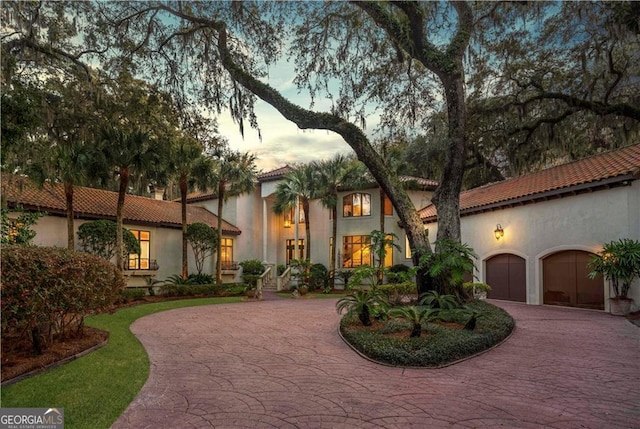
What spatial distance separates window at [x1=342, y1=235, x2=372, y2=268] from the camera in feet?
81.3

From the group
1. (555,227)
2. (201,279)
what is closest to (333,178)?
(201,279)

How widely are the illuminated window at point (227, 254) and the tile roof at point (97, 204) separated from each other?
675mm

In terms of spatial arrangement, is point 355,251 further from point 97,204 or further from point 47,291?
point 47,291

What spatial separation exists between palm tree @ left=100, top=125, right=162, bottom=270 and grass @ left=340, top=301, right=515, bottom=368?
1207cm

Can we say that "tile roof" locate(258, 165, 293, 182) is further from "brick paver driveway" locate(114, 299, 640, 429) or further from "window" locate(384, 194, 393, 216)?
"brick paver driveway" locate(114, 299, 640, 429)

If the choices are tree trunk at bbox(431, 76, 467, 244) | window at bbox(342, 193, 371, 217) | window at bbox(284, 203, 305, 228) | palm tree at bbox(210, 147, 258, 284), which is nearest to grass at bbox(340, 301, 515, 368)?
tree trunk at bbox(431, 76, 467, 244)

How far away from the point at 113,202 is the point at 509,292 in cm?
1952

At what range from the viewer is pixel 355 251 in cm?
2517

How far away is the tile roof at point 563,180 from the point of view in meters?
12.2

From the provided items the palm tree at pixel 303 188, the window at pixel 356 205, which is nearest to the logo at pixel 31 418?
the palm tree at pixel 303 188

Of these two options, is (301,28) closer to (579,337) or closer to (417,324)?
(417,324)

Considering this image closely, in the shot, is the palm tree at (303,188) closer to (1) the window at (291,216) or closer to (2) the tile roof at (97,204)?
(1) the window at (291,216)

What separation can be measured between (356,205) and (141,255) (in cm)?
1283

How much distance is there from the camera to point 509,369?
6.37 metres
